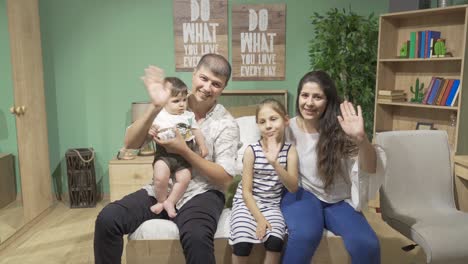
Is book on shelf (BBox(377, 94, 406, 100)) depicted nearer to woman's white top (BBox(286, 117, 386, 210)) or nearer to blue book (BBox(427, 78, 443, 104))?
blue book (BBox(427, 78, 443, 104))

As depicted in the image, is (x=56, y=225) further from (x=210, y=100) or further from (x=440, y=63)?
(x=440, y=63)

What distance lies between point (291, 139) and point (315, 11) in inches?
79.4

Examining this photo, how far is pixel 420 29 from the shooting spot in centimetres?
339

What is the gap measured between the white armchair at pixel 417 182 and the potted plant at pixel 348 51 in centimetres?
120

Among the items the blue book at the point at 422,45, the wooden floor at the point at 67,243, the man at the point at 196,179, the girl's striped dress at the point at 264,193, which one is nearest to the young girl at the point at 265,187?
the girl's striped dress at the point at 264,193

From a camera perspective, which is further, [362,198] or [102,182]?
[102,182]

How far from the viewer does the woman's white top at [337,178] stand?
183cm

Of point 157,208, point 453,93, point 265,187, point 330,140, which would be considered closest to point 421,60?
point 453,93

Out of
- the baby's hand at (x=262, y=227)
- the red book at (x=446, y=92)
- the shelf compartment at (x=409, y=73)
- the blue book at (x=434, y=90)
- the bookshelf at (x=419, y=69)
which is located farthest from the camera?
the shelf compartment at (x=409, y=73)

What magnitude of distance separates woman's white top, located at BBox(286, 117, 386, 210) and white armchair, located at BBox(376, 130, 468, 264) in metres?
0.29

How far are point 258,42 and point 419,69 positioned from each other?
137 cm

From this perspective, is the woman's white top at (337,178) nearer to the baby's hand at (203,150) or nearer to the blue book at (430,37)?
the baby's hand at (203,150)

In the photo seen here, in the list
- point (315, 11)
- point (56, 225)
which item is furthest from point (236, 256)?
point (315, 11)

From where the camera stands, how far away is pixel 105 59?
3590 millimetres
